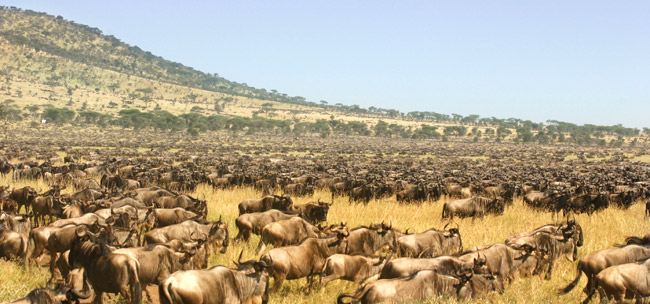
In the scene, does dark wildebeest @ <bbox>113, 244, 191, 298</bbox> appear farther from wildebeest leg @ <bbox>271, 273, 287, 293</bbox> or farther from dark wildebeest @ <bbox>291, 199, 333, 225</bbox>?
dark wildebeest @ <bbox>291, 199, 333, 225</bbox>

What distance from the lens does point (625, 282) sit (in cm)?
665

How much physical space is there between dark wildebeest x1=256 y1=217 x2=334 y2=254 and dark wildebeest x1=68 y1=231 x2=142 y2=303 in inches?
117

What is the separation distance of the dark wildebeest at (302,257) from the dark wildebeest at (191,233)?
2148 mm

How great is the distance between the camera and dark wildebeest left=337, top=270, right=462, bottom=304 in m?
6.08

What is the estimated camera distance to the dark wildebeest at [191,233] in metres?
8.98

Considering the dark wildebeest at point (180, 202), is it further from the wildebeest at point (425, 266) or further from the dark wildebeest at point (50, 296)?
the dark wildebeest at point (50, 296)

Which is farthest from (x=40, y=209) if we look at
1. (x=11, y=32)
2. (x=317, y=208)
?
(x=11, y=32)

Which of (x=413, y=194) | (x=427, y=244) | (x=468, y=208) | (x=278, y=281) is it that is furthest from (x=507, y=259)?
(x=413, y=194)

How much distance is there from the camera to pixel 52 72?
172 metres

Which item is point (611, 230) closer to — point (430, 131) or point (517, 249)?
point (517, 249)

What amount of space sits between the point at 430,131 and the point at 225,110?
8089cm

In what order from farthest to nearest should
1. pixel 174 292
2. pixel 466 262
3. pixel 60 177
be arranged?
pixel 60 177 → pixel 466 262 → pixel 174 292

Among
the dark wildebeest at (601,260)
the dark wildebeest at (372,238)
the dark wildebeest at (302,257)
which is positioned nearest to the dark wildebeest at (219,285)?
the dark wildebeest at (302,257)

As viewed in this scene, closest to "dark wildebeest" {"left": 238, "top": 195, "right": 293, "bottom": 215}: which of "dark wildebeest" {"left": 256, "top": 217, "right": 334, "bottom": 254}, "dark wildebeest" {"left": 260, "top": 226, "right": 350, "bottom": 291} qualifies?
"dark wildebeest" {"left": 256, "top": 217, "right": 334, "bottom": 254}
